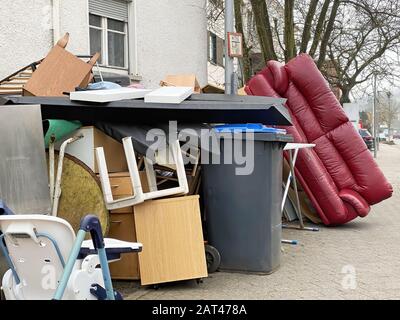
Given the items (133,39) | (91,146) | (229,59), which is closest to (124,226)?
(91,146)

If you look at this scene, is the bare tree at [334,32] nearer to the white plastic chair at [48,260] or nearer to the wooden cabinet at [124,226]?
the wooden cabinet at [124,226]

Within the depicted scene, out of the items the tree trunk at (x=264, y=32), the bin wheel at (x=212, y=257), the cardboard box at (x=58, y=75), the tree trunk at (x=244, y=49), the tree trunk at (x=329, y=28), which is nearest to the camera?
the bin wheel at (x=212, y=257)

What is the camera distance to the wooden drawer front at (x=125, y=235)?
480cm

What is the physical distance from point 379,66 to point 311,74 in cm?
1407

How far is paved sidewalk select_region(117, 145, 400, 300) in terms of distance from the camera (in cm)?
459

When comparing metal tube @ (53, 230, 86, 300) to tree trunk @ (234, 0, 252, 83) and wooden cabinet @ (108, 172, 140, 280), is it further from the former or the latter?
tree trunk @ (234, 0, 252, 83)

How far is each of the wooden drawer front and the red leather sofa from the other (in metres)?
3.45

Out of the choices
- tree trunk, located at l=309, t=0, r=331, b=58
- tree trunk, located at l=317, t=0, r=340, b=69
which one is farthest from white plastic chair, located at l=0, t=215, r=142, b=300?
tree trunk, located at l=317, t=0, r=340, b=69

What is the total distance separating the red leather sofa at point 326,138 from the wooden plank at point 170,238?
11.0ft

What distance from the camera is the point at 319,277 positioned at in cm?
515

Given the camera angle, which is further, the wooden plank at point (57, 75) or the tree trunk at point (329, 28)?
the tree trunk at point (329, 28)

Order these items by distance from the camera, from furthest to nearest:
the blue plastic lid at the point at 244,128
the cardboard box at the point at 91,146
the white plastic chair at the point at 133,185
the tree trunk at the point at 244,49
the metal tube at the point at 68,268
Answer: the tree trunk at the point at 244,49
the blue plastic lid at the point at 244,128
the cardboard box at the point at 91,146
the white plastic chair at the point at 133,185
the metal tube at the point at 68,268

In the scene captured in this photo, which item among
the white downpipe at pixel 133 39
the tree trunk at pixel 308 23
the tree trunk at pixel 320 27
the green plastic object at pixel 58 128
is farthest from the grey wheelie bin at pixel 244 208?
the tree trunk at pixel 320 27
